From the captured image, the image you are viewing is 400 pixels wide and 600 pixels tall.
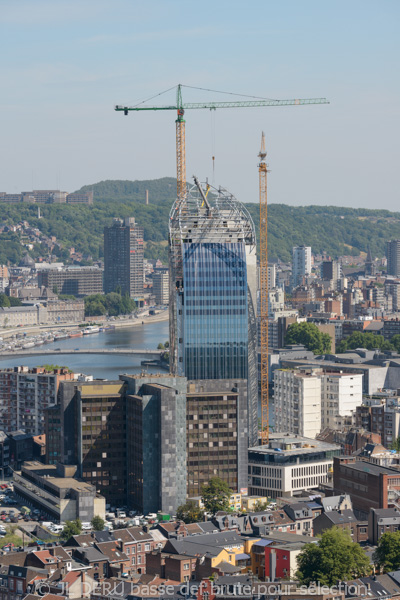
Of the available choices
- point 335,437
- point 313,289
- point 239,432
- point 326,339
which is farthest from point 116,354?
point 239,432

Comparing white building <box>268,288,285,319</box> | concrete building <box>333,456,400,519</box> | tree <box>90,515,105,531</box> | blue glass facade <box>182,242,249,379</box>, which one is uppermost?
blue glass facade <box>182,242,249,379</box>

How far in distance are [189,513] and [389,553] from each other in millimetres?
12556

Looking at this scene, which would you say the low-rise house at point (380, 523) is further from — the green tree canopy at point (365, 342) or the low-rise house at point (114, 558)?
the green tree canopy at point (365, 342)

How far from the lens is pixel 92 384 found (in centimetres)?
6375

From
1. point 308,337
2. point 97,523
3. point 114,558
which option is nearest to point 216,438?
point 97,523

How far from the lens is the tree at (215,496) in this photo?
58.9 metres

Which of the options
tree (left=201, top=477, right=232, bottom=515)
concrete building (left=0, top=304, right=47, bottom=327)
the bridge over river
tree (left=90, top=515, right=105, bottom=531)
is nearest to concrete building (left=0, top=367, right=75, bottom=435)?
tree (left=201, top=477, right=232, bottom=515)

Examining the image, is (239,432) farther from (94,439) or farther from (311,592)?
(311,592)

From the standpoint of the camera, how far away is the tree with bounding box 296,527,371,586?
4456cm

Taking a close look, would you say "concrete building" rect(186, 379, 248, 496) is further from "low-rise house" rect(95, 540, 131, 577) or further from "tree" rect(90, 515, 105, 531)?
"low-rise house" rect(95, 540, 131, 577)

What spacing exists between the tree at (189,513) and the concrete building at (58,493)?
3286 mm

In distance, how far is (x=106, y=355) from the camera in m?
135

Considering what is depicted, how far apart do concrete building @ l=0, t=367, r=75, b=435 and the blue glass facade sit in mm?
10064

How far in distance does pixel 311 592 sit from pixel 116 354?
94.5 m
